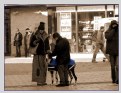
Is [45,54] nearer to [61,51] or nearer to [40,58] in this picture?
[40,58]

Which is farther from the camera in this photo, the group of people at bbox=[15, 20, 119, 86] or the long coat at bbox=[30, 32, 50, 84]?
the long coat at bbox=[30, 32, 50, 84]

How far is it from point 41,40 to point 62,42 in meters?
0.55

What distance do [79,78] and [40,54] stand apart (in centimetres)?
164

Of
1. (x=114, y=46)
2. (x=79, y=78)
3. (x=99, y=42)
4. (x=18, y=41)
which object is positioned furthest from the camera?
(x=18, y=41)

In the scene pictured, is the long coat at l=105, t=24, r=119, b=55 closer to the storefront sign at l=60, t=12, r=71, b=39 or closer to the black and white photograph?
the black and white photograph

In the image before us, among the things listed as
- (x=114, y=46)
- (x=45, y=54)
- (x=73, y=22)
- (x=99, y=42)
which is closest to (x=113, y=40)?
(x=114, y=46)

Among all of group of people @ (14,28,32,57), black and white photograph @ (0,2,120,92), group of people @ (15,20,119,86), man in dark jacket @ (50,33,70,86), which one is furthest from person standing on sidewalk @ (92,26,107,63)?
man in dark jacket @ (50,33,70,86)

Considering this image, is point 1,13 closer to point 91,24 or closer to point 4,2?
point 4,2

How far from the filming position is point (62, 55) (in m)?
12.6

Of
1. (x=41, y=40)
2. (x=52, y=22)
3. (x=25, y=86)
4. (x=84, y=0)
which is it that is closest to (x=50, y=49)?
(x=41, y=40)

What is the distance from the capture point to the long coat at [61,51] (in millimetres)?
12578

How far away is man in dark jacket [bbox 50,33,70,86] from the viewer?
1259 cm

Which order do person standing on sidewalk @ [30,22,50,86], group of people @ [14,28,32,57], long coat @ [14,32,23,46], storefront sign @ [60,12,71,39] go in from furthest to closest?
1. long coat @ [14,32,23,46]
2. group of people @ [14,28,32,57]
3. storefront sign @ [60,12,71,39]
4. person standing on sidewalk @ [30,22,50,86]

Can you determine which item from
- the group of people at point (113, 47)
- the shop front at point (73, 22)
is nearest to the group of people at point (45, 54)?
the group of people at point (113, 47)
